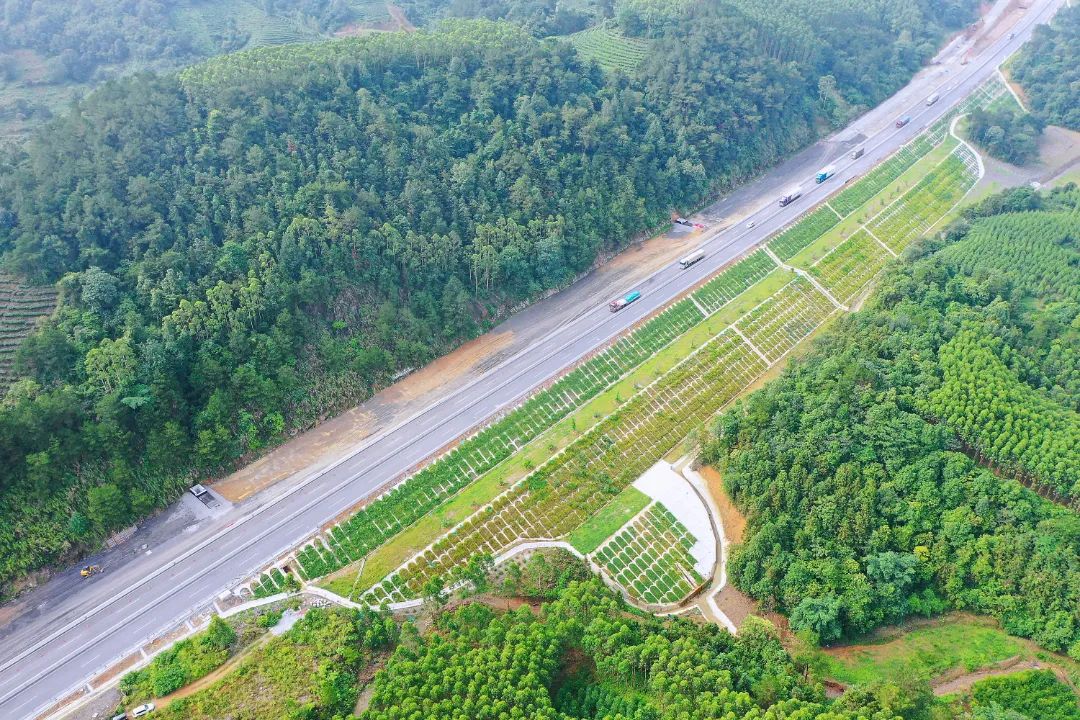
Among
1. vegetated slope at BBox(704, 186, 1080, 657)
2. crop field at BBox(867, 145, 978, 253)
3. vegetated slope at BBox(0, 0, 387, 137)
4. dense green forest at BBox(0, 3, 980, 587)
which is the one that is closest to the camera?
vegetated slope at BBox(704, 186, 1080, 657)

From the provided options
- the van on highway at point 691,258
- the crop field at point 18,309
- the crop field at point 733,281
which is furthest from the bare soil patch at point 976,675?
the crop field at point 18,309

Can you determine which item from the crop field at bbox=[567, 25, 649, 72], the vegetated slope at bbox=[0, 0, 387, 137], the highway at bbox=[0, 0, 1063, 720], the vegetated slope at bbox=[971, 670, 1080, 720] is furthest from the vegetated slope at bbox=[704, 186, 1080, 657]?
the vegetated slope at bbox=[0, 0, 387, 137]

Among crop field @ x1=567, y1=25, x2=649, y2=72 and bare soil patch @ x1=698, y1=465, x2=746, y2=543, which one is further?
crop field @ x1=567, y1=25, x2=649, y2=72

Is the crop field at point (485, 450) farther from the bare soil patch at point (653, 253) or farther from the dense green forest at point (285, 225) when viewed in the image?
the dense green forest at point (285, 225)

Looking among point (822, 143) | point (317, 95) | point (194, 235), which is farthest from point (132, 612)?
point (822, 143)

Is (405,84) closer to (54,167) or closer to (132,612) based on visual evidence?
(54,167)

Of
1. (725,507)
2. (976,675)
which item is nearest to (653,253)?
(725,507)

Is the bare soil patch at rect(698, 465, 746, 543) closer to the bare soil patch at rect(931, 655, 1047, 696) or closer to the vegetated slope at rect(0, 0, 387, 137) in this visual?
the bare soil patch at rect(931, 655, 1047, 696)
